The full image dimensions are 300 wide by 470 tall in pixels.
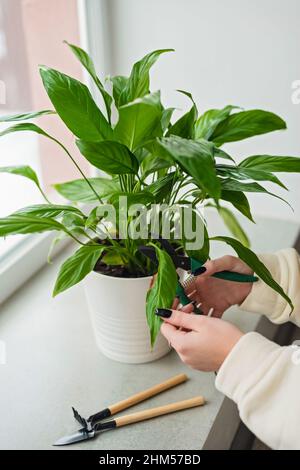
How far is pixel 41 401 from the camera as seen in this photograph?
0.80 meters

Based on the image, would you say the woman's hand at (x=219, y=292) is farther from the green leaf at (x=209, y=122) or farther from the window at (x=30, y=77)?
the window at (x=30, y=77)

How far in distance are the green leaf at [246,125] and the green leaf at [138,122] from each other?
0.08m

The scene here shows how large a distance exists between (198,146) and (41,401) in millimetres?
432

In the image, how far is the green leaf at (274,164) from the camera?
717 mm

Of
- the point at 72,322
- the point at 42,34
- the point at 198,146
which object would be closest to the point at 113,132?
the point at 198,146

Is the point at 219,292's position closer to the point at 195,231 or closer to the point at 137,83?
the point at 195,231

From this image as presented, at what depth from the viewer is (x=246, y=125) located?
2.26 ft

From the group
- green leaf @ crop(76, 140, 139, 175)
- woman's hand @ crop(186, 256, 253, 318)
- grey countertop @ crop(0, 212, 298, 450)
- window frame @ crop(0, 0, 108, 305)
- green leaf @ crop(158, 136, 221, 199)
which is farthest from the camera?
window frame @ crop(0, 0, 108, 305)

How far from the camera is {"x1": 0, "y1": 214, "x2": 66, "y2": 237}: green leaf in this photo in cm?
69

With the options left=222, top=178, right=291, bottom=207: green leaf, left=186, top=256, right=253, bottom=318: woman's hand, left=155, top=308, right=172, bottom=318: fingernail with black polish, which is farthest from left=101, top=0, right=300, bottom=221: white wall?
left=155, top=308, right=172, bottom=318: fingernail with black polish

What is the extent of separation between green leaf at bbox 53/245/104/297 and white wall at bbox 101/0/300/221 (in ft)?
2.03

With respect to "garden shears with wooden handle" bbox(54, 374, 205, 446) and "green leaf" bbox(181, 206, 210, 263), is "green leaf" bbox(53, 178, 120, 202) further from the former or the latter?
"garden shears with wooden handle" bbox(54, 374, 205, 446)
